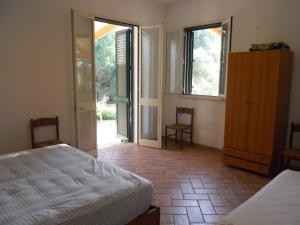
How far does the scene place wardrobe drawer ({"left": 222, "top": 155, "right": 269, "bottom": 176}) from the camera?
3.29m

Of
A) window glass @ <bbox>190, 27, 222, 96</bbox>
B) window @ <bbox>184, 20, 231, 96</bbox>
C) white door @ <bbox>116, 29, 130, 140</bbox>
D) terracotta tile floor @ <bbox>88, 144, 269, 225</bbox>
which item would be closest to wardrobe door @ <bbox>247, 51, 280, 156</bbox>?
terracotta tile floor @ <bbox>88, 144, 269, 225</bbox>

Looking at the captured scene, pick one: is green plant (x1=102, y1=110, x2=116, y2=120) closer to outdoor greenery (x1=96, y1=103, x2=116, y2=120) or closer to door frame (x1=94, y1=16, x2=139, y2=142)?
outdoor greenery (x1=96, y1=103, x2=116, y2=120)

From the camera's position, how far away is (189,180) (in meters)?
3.20

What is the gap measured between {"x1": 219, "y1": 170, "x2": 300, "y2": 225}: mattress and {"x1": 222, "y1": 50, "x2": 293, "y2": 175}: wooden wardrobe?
5.05 feet

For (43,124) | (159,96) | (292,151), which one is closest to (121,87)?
(159,96)

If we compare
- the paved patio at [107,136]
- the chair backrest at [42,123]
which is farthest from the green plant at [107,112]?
the chair backrest at [42,123]

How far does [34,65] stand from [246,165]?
10.6ft

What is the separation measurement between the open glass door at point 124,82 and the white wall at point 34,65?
0.99m

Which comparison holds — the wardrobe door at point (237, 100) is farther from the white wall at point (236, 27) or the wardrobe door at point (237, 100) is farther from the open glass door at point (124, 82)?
the open glass door at point (124, 82)

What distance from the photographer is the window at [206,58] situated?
13.7ft

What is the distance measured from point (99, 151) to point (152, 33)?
234cm

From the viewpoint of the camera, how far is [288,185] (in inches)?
69.8

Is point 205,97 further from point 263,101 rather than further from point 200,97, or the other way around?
point 263,101

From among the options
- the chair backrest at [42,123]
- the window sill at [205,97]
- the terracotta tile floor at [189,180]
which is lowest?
the terracotta tile floor at [189,180]
